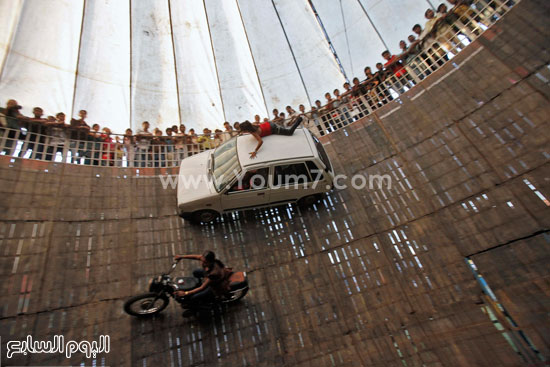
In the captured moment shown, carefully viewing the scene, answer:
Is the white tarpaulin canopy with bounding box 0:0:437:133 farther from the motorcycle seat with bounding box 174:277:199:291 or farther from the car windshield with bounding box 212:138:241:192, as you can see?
the motorcycle seat with bounding box 174:277:199:291

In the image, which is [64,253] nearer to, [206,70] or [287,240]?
[287,240]

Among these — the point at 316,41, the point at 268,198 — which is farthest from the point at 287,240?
the point at 316,41

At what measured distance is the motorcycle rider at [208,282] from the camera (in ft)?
11.2

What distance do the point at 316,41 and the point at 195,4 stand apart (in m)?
3.71

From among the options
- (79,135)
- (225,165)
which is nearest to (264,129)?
(225,165)

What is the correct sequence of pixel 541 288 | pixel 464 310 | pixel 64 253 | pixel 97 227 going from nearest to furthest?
1. pixel 541 288
2. pixel 464 310
3. pixel 64 253
4. pixel 97 227

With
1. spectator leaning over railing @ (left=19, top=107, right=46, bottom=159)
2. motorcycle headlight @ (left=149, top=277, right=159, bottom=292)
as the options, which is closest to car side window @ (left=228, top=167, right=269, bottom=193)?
motorcycle headlight @ (left=149, top=277, right=159, bottom=292)

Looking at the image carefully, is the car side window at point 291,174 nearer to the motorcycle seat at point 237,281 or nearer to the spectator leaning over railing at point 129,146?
the motorcycle seat at point 237,281

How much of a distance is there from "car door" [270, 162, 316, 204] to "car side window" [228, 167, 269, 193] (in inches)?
6.2

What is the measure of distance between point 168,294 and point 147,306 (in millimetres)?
312

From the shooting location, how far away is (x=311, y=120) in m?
6.76

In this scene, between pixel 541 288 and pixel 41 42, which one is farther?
pixel 41 42

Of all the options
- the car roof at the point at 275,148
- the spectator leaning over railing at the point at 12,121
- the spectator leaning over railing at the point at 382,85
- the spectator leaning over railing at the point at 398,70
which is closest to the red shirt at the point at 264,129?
the car roof at the point at 275,148

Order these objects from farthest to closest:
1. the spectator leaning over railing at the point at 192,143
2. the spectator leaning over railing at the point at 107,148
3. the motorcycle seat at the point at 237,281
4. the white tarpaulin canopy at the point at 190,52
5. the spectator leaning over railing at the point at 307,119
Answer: the spectator leaning over railing at the point at 307,119, the spectator leaning over railing at the point at 192,143, the white tarpaulin canopy at the point at 190,52, the spectator leaning over railing at the point at 107,148, the motorcycle seat at the point at 237,281
